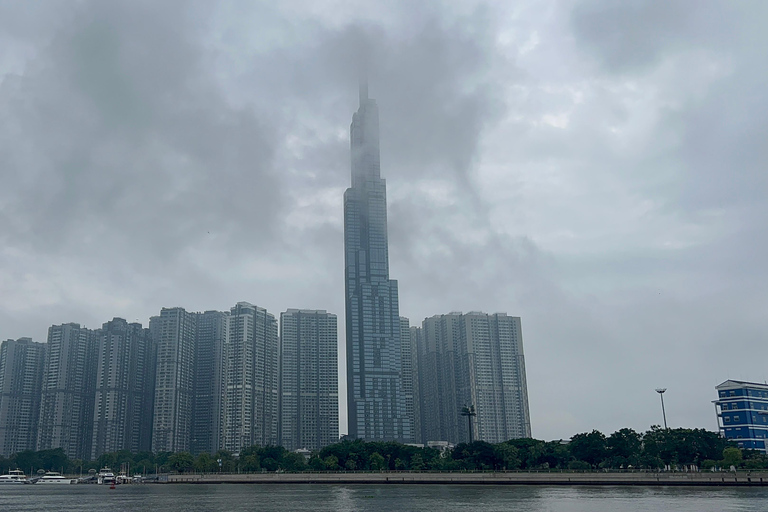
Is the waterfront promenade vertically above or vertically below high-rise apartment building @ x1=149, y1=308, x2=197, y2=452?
below

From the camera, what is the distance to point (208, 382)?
191 metres

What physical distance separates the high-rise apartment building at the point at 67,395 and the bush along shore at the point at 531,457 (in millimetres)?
39975

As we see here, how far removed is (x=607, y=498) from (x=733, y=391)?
287 feet

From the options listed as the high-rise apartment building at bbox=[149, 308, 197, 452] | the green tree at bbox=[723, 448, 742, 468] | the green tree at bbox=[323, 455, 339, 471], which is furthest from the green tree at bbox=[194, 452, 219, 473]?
the green tree at bbox=[723, 448, 742, 468]

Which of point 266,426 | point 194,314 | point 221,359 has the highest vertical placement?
point 194,314

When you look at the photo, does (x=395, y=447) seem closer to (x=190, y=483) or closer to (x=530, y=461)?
(x=530, y=461)

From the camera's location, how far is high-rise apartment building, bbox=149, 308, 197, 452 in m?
181

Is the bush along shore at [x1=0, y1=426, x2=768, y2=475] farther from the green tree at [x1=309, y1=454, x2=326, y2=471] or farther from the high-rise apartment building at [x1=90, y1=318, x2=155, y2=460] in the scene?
the high-rise apartment building at [x1=90, y1=318, x2=155, y2=460]

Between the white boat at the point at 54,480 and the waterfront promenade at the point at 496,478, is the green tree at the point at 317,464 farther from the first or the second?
the white boat at the point at 54,480

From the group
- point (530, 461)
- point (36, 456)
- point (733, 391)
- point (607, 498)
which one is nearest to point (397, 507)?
point (607, 498)

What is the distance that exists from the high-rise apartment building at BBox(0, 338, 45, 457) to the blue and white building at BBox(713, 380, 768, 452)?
175m

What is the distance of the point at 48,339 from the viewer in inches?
7470

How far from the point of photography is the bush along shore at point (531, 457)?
100m

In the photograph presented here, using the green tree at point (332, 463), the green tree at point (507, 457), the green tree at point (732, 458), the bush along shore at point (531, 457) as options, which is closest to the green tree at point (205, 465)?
the bush along shore at point (531, 457)
